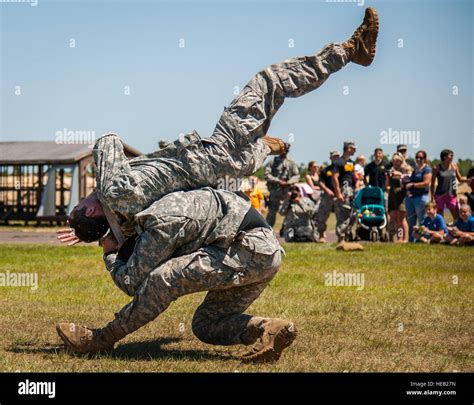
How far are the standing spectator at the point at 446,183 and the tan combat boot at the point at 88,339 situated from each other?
Result: 1358 centimetres

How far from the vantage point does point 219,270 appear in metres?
7.45

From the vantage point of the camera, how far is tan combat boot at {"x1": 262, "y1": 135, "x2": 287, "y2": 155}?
797cm

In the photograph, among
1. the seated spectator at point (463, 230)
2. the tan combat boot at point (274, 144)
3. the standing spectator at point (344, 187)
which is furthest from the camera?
the standing spectator at point (344, 187)

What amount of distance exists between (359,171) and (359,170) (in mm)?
145

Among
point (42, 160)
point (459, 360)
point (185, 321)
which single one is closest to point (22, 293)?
point (185, 321)

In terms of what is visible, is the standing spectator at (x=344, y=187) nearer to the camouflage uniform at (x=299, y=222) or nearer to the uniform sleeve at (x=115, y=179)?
the camouflage uniform at (x=299, y=222)

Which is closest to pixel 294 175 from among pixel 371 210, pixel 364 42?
pixel 371 210

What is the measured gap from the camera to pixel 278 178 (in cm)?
2166

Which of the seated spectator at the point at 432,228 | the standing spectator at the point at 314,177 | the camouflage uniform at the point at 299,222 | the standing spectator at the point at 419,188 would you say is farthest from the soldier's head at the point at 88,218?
the standing spectator at the point at 314,177

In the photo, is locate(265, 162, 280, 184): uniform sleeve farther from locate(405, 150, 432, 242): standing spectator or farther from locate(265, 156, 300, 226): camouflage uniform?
locate(405, 150, 432, 242): standing spectator

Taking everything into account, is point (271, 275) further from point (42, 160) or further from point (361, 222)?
point (42, 160)

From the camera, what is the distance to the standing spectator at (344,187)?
2106 cm

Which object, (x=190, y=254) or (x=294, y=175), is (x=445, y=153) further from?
(x=190, y=254)

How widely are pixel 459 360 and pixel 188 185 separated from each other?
2.76 meters
